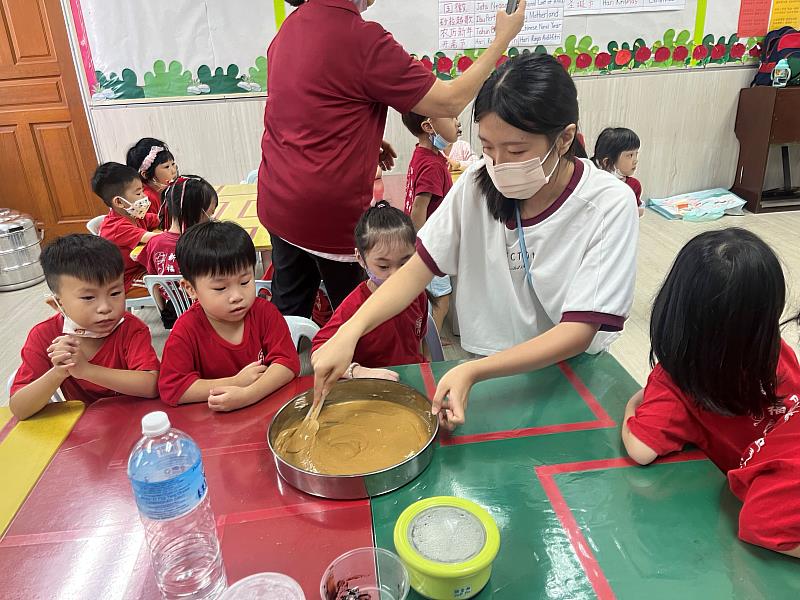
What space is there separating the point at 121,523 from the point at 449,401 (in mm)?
568

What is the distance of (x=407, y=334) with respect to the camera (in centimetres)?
168

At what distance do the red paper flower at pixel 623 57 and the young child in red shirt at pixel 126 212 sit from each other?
367 cm

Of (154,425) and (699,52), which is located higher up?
(699,52)

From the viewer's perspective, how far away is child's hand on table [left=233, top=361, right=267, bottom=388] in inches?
49.8

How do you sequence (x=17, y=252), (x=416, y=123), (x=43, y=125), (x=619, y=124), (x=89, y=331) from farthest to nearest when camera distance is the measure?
1. (x=619, y=124)
2. (x=43, y=125)
3. (x=17, y=252)
4. (x=416, y=123)
5. (x=89, y=331)

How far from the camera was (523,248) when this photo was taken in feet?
4.29

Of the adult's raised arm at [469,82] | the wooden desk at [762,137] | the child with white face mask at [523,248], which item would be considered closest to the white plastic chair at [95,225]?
the adult's raised arm at [469,82]

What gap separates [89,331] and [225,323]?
313mm

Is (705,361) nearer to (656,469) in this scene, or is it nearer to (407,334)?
(656,469)

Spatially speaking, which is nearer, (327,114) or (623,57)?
(327,114)

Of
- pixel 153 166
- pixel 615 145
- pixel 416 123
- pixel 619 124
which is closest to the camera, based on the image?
pixel 416 123

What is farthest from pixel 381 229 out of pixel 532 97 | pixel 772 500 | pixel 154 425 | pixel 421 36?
pixel 421 36

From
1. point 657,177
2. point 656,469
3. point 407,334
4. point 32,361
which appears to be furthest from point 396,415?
point 657,177

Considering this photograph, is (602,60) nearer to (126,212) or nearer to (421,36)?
(421,36)
